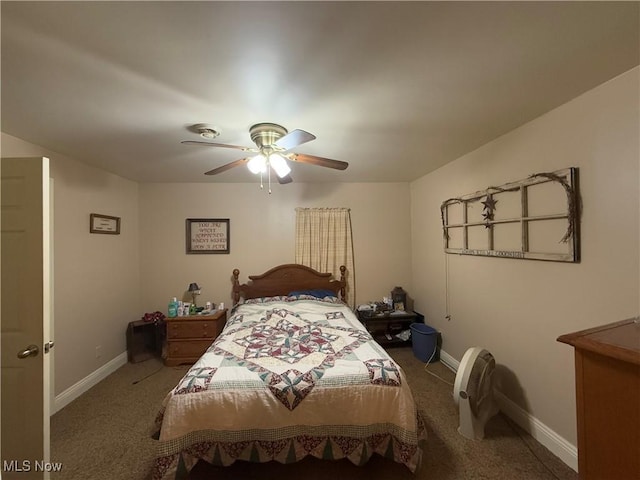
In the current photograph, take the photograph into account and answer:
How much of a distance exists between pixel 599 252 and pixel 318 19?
2.01 m

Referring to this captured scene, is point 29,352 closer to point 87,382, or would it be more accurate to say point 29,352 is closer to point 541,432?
point 87,382

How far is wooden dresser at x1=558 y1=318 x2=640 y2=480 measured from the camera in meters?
0.79

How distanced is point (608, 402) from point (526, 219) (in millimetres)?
1537

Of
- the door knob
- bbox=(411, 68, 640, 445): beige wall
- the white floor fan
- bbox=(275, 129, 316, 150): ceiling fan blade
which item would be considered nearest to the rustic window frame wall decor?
bbox=(411, 68, 640, 445): beige wall

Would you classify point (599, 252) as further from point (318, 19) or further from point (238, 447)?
point (238, 447)

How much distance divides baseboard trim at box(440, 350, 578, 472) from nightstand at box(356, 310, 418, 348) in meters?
1.38

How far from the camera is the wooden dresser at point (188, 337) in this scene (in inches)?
130

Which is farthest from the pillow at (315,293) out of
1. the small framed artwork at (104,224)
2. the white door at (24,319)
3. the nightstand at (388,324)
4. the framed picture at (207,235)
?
the white door at (24,319)

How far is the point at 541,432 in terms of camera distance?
6.41 feet

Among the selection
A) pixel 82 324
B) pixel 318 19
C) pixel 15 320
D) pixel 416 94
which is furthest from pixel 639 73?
pixel 82 324

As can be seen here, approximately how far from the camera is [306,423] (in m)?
1.66

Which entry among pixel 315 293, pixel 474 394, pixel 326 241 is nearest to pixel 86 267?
pixel 315 293

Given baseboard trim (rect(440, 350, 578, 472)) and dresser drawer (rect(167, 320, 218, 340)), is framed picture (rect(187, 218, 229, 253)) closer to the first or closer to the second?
dresser drawer (rect(167, 320, 218, 340))

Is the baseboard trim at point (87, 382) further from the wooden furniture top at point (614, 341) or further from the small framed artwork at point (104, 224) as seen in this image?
the wooden furniture top at point (614, 341)
